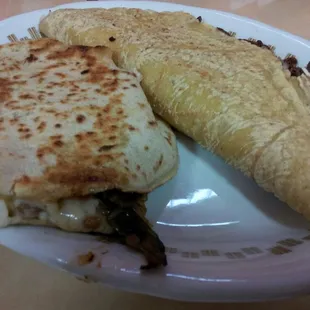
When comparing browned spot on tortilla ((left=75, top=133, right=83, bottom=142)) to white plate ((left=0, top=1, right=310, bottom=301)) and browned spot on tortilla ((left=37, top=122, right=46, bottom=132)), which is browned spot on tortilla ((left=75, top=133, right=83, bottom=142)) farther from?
white plate ((left=0, top=1, right=310, bottom=301))

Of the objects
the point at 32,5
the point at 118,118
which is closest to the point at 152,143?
the point at 118,118

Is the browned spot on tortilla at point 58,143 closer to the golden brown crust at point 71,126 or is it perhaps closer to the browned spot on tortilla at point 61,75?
the golden brown crust at point 71,126

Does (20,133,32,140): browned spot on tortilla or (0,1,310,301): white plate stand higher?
(20,133,32,140): browned spot on tortilla

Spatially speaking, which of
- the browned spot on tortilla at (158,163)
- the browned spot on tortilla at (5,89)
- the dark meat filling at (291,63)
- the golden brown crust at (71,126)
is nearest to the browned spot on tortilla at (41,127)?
the golden brown crust at (71,126)

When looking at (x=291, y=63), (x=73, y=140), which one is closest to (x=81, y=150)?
(x=73, y=140)

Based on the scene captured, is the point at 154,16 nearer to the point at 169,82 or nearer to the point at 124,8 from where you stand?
the point at 124,8

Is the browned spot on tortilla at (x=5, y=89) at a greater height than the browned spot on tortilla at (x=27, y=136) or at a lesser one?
greater

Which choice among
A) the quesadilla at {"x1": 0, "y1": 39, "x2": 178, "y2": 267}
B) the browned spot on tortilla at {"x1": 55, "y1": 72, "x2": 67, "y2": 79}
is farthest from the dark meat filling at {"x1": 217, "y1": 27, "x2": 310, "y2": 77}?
the browned spot on tortilla at {"x1": 55, "y1": 72, "x2": 67, "y2": 79}

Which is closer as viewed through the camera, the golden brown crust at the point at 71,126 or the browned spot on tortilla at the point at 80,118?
the golden brown crust at the point at 71,126
